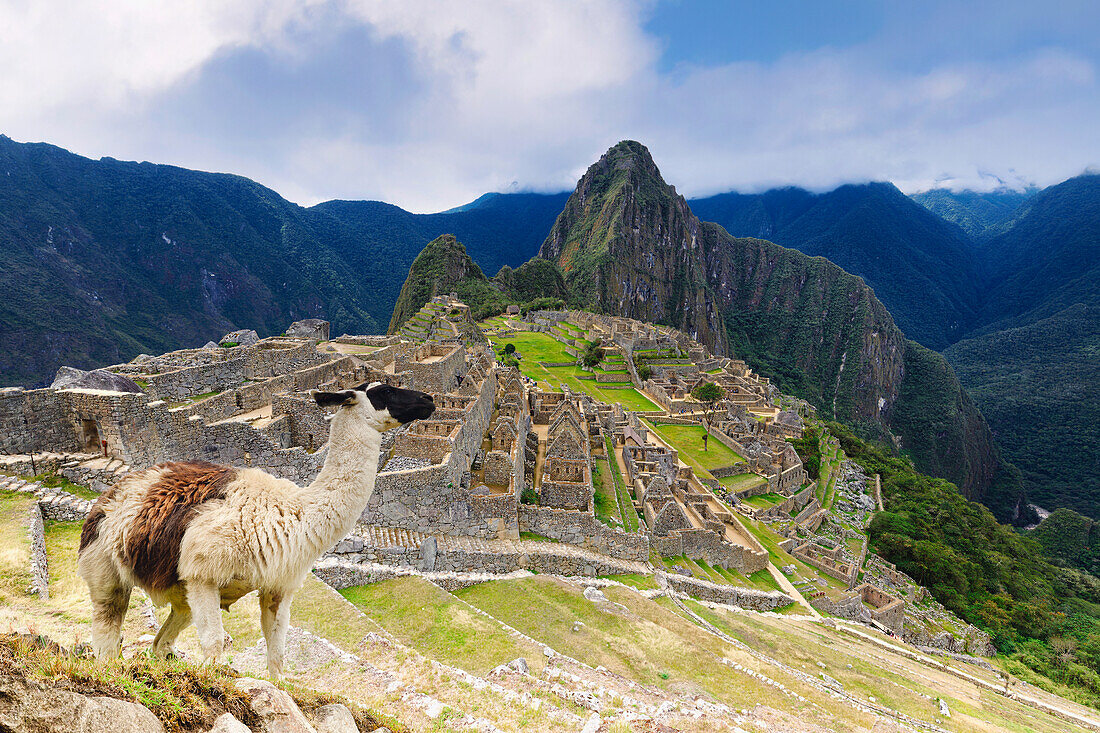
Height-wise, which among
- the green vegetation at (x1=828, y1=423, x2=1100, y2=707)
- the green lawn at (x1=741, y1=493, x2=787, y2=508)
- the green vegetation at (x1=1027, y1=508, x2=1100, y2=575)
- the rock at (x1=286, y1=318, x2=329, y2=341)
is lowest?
the green vegetation at (x1=1027, y1=508, x2=1100, y2=575)

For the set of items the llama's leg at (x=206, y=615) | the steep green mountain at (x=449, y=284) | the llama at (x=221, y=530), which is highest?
the steep green mountain at (x=449, y=284)

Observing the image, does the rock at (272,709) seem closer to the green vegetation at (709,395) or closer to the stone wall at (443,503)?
the stone wall at (443,503)

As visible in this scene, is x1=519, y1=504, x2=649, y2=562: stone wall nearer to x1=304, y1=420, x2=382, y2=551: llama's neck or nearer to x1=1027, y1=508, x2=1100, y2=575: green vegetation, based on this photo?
x1=304, y1=420, x2=382, y2=551: llama's neck

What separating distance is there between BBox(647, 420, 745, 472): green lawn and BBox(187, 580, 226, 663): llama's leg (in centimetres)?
3223

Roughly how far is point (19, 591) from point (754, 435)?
42438 millimetres

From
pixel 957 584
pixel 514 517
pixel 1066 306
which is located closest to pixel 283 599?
pixel 514 517

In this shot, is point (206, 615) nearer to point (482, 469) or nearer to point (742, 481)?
point (482, 469)

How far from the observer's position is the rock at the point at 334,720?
10.9ft

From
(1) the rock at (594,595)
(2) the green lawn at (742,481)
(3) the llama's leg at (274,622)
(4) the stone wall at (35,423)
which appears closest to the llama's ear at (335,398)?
(3) the llama's leg at (274,622)

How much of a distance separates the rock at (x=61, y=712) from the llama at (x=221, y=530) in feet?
4.76

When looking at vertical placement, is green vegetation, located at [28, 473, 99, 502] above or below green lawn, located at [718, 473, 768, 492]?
above

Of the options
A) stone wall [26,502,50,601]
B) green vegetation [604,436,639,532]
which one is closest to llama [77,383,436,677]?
stone wall [26,502,50,601]

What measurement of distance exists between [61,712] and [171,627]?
2677mm

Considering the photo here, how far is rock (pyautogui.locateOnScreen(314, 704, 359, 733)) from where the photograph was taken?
3320 millimetres
